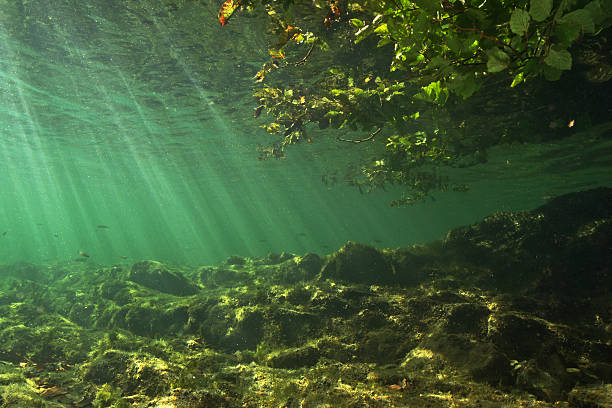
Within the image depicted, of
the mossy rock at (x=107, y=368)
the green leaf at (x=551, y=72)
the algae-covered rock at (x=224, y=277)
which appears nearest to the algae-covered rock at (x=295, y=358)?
the mossy rock at (x=107, y=368)

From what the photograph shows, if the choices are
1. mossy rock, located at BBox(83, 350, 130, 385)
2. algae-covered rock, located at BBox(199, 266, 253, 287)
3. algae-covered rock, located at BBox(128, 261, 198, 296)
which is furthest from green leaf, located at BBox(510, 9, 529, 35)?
algae-covered rock, located at BBox(128, 261, 198, 296)

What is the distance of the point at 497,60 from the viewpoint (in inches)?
70.1

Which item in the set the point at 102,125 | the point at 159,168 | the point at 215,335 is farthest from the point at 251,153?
the point at 215,335

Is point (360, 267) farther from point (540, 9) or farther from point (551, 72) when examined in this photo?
point (540, 9)

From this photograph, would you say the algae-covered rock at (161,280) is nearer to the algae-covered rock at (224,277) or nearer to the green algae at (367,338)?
the algae-covered rock at (224,277)

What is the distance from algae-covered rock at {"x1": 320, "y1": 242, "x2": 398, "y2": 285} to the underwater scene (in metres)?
0.09

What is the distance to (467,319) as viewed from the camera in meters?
6.32

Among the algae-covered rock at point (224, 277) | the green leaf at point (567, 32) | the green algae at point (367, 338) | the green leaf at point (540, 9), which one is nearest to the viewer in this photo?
the green leaf at point (540, 9)

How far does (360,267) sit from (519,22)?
10168 mm

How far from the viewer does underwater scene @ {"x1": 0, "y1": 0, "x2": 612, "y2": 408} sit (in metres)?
3.30

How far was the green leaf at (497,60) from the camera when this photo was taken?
1.76 metres

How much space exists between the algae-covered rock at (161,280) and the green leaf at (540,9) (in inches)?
745

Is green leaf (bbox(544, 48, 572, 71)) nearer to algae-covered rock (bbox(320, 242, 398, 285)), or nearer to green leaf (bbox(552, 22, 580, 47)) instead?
green leaf (bbox(552, 22, 580, 47))

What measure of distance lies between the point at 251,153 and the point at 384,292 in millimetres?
24278
